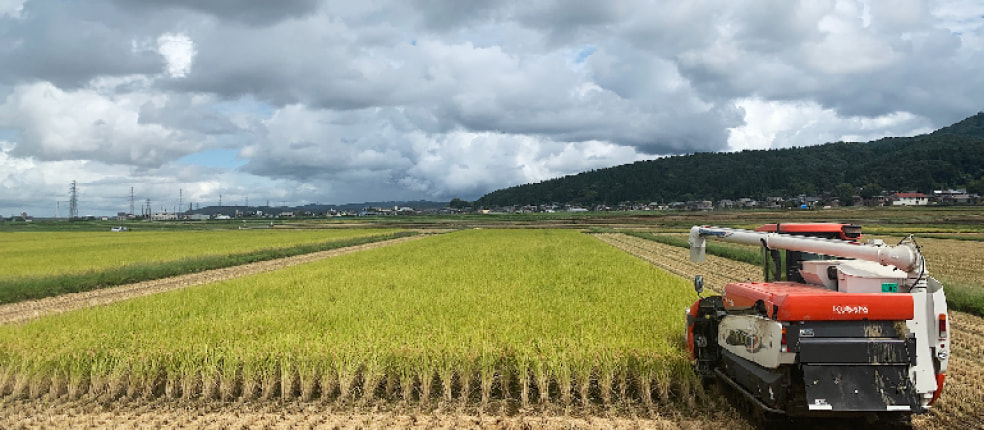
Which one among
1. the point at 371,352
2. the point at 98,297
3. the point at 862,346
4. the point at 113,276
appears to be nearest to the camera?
the point at 862,346

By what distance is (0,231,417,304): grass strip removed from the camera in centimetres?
1979

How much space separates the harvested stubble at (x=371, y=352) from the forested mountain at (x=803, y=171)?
11528 cm

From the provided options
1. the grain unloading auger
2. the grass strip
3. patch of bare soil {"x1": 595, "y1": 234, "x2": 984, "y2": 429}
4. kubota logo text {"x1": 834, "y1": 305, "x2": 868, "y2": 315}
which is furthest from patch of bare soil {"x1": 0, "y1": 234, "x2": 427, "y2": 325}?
patch of bare soil {"x1": 595, "y1": 234, "x2": 984, "y2": 429}

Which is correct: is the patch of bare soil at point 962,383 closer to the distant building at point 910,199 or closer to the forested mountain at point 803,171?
the distant building at point 910,199

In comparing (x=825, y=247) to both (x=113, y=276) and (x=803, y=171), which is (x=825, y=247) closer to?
(x=113, y=276)

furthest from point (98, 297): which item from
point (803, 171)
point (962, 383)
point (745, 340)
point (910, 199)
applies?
point (803, 171)

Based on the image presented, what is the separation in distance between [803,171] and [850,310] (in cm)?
14460

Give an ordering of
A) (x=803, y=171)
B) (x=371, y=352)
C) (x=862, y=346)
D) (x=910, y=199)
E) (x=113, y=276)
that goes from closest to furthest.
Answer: (x=862, y=346), (x=371, y=352), (x=113, y=276), (x=910, y=199), (x=803, y=171)

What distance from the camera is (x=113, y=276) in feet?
75.3

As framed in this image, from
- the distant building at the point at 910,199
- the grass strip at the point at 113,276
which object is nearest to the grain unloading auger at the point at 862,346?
the grass strip at the point at 113,276

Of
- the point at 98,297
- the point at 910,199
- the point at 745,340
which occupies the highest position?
the point at 910,199

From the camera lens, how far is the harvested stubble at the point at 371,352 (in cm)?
724

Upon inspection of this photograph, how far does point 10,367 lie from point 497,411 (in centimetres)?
710

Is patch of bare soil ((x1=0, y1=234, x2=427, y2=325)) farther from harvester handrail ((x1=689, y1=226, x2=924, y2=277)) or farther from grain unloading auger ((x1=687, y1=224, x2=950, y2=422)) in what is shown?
grain unloading auger ((x1=687, y1=224, x2=950, y2=422))
